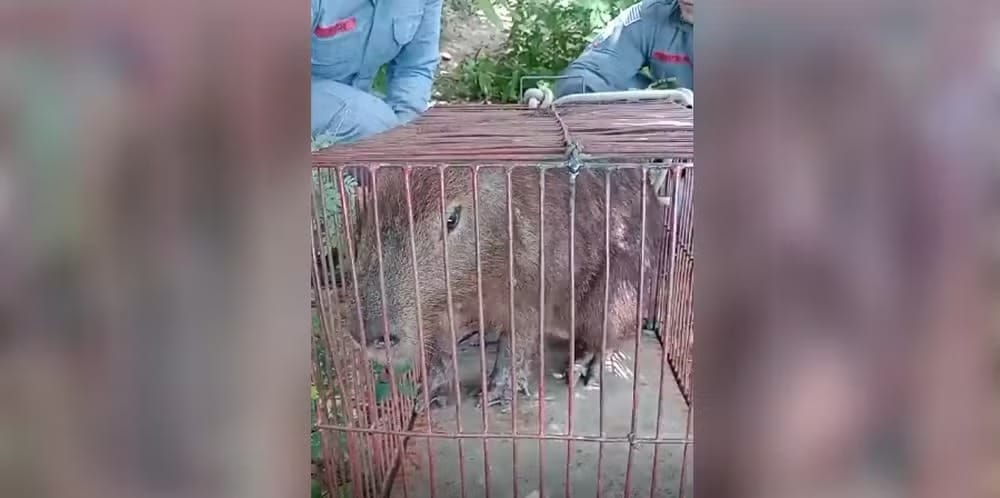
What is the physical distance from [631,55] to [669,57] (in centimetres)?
9

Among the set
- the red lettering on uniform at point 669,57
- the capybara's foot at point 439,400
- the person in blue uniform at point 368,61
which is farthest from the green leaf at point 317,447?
the red lettering on uniform at point 669,57

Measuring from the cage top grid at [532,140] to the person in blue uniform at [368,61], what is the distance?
0.07ft

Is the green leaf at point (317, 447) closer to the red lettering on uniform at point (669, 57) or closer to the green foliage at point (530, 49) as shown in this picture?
the green foliage at point (530, 49)

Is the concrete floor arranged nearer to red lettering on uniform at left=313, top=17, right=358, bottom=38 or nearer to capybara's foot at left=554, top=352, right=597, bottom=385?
capybara's foot at left=554, top=352, right=597, bottom=385

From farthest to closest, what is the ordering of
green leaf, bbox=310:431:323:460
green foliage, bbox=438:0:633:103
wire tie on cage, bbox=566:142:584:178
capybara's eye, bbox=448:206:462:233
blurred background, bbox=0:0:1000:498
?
capybara's eye, bbox=448:206:462:233, green foliage, bbox=438:0:633:103, green leaf, bbox=310:431:323:460, wire tie on cage, bbox=566:142:584:178, blurred background, bbox=0:0:1000:498

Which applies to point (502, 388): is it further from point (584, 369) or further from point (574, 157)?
point (574, 157)

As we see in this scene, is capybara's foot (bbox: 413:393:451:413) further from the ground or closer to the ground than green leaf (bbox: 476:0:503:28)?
closer to the ground

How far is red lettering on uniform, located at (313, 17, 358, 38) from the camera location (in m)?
0.66

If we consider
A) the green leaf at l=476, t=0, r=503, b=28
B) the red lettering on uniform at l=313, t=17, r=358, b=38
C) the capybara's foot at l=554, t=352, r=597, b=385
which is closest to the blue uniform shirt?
the green leaf at l=476, t=0, r=503, b=28

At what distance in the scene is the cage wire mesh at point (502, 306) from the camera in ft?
2.24

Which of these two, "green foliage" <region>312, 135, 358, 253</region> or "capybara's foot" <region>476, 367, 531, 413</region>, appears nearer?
"green foliage" <region>312, 135, 358, 253</region>

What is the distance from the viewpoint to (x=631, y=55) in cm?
86

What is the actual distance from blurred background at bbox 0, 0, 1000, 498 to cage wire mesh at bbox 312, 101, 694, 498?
1.23 ft
